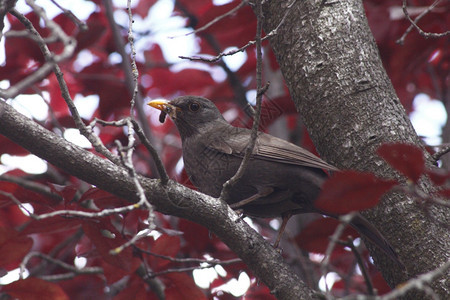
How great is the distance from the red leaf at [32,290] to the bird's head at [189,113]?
200cm

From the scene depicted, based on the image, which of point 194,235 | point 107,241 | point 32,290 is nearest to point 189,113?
point 194,235

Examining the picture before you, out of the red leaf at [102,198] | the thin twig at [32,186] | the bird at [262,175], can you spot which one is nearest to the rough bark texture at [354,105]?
the bird at [262,175]

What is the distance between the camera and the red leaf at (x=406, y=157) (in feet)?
6.31

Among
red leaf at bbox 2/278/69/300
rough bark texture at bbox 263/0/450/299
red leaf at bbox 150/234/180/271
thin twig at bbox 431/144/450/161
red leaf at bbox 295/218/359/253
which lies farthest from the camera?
red leaf at bbox 150/234/180/271

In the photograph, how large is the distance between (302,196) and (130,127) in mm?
1814

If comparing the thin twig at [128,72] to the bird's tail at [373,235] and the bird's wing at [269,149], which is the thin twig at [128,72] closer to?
the bird's wing at [269,149]

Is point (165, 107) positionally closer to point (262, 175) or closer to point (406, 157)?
point (262, 175)

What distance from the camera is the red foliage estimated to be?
267 centimetres

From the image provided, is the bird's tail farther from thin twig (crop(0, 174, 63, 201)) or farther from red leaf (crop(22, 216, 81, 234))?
thin twig (crop(0, 174, 63, 201))

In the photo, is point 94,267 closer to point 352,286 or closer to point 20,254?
point 20,254

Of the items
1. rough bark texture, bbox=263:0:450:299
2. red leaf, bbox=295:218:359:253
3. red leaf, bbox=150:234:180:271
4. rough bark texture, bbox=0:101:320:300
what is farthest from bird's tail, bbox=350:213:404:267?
red leaf, bbox=150:234:180:271

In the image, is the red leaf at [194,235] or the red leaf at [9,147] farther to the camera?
the red leaf at [194,235]

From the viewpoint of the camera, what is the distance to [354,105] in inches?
122

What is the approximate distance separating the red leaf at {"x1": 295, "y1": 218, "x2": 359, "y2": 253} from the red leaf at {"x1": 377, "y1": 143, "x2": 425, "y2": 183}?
4.33ft
